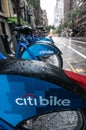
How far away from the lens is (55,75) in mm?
2131

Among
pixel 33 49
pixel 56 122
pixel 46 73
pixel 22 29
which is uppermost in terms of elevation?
pixel 46 73

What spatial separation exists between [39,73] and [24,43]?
4354 millimetres

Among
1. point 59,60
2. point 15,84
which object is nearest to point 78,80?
point 15,84

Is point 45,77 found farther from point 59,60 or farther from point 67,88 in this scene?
point 59,60

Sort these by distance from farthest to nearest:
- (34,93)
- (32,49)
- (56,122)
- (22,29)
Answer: (32,49)
(22,29)
(56,122)
(34,93)

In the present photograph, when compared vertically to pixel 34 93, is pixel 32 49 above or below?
below

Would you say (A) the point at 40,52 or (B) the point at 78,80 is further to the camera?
(A) the point at 40,52

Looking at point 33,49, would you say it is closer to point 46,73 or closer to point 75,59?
point 46,73

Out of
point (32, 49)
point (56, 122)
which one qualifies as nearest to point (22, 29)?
point (32, 49)

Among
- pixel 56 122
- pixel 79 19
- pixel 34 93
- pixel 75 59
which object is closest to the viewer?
pixel 34 93

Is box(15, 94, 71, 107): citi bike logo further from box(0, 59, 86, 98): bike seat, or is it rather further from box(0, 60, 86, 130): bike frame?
box(0, 59, 86, 98): bike seat

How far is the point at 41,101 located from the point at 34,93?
85 millimetres

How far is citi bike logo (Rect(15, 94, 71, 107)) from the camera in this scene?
2099 mm

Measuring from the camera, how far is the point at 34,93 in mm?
2104
